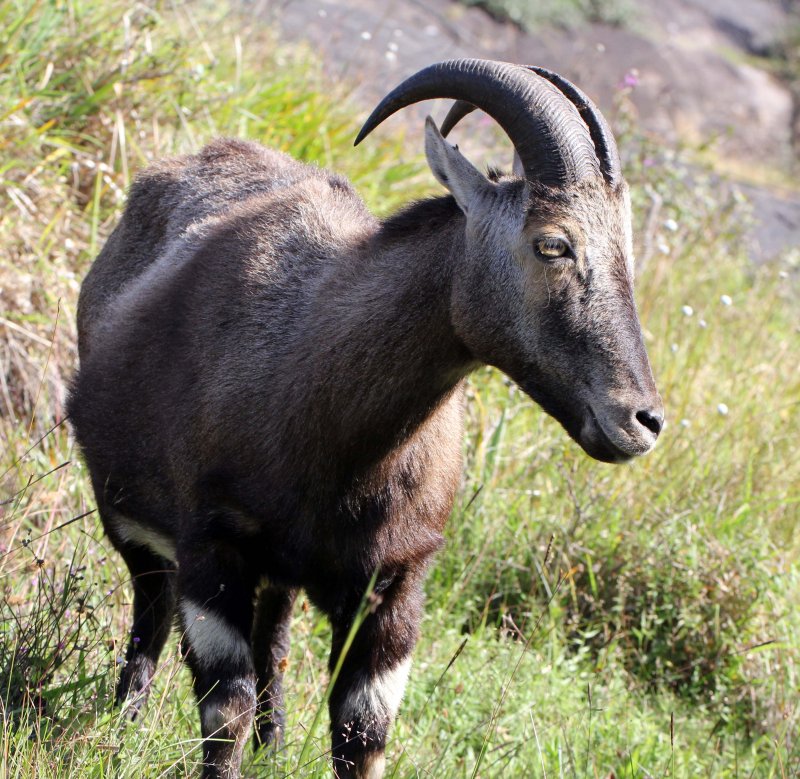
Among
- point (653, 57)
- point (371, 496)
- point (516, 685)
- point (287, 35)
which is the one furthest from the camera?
point (653, 57)

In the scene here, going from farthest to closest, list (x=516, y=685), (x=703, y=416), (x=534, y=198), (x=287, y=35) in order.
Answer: (x=287, y=35), (x=703, y=416), (x=516, y=685), (x=534, y=198)

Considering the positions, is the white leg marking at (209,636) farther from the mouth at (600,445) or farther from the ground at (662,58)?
the ground at (662,58)

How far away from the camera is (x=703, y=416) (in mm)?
6598

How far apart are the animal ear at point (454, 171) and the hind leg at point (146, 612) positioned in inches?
72.0

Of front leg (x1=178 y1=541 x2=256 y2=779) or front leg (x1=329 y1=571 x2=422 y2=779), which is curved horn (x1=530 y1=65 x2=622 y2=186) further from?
front leg (x1=178 y1=541 x2=256 y2=779)

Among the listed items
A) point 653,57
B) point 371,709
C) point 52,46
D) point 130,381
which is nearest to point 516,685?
point 371,709

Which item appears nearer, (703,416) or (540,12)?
(703,416)

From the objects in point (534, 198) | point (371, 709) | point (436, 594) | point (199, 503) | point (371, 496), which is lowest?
point (436, 594)

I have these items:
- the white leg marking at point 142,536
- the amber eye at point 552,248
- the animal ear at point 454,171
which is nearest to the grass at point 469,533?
the white leg marking at point 142,536

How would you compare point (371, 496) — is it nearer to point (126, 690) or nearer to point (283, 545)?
point (283, 545)

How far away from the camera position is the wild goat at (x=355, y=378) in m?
3.17

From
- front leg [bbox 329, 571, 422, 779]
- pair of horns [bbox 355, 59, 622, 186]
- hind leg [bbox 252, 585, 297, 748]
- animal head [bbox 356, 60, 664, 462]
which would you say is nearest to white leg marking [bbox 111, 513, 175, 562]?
hind leg [bbox 252, 585, 297, 748]

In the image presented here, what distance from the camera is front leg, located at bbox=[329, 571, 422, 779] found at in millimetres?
3631

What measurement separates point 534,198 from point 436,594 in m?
2.55
